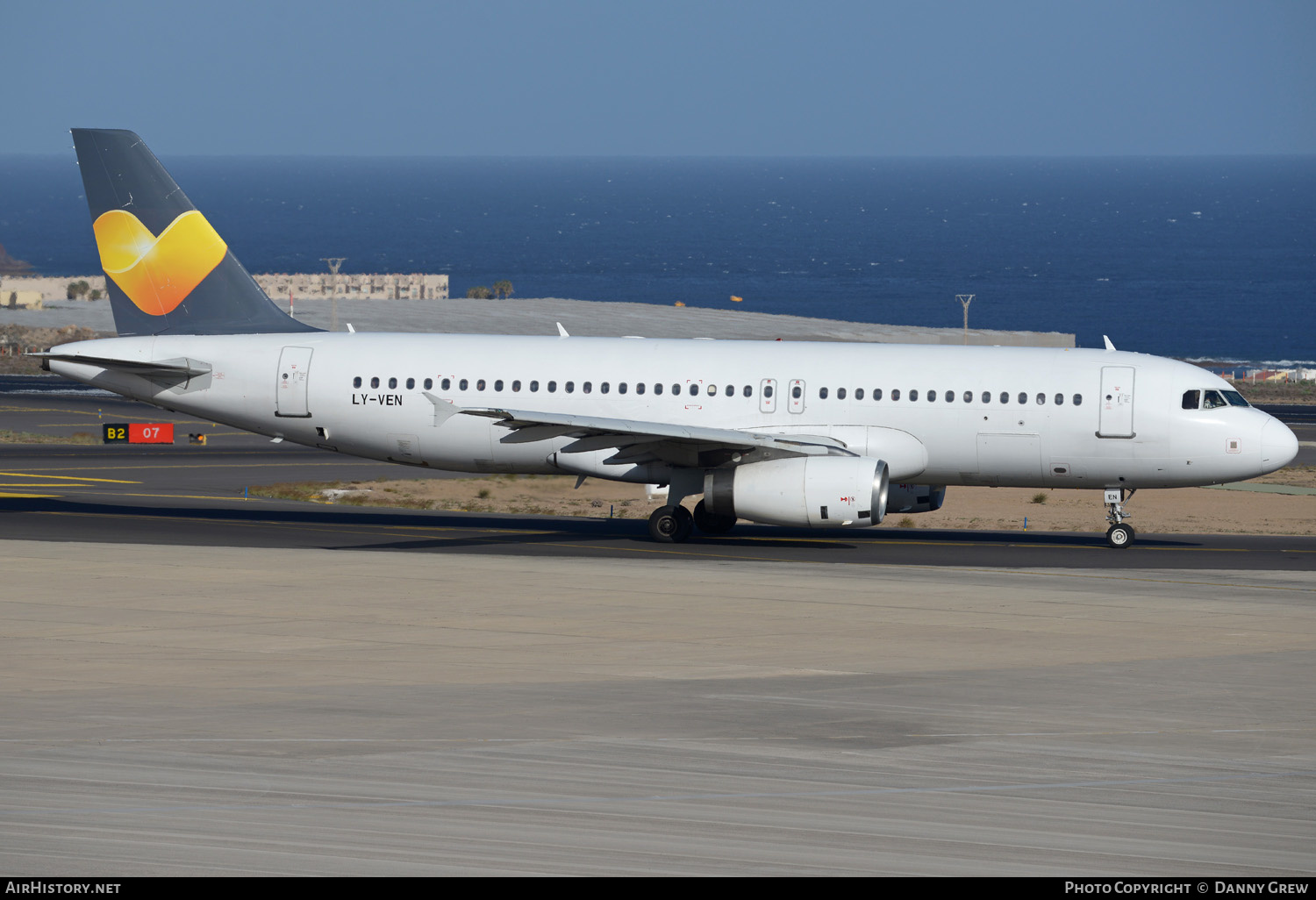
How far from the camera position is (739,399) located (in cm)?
3672

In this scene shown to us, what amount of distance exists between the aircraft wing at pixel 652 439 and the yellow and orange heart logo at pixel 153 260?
9.05 meters

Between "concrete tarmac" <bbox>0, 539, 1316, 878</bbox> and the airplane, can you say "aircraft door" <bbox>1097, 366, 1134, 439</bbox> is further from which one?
"concrete tarmac" <bbox>0, 539, 1316, 878</bbox>

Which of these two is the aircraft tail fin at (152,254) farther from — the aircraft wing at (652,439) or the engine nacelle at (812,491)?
the engine nacelle at (812,491)

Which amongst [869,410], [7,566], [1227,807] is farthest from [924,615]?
[7,566]

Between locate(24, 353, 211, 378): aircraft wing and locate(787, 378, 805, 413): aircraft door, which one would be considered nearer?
locate(787, 378, 805, 413): aircraft door

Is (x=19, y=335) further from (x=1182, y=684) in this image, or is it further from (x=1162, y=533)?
(x=1182, y=684)

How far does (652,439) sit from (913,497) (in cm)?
672

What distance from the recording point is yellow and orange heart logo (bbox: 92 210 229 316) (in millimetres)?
39125

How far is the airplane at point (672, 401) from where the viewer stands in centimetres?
3547

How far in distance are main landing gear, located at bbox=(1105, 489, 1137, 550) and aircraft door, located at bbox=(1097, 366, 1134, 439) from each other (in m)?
1.74

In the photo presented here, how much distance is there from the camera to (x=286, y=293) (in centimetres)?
16950

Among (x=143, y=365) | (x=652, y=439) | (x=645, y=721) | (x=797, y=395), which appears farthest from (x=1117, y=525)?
(x=143, y=365)

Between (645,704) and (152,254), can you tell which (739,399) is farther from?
(645,704)

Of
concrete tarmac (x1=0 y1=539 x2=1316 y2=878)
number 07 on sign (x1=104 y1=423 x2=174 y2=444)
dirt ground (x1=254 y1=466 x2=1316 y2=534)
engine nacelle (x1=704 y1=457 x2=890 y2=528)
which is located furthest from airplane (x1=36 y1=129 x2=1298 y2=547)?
number 07 on sign (x1=104 y1=423 x2=174 y2=444)
